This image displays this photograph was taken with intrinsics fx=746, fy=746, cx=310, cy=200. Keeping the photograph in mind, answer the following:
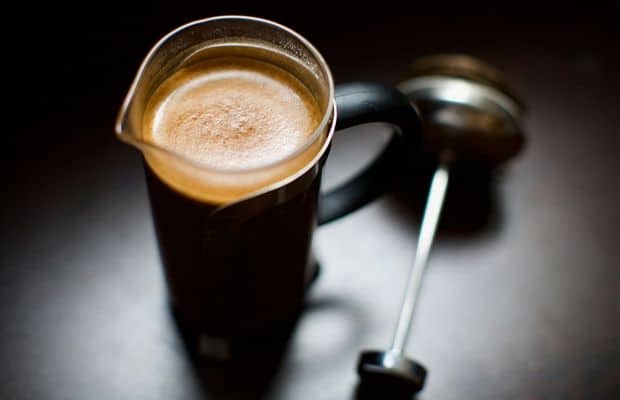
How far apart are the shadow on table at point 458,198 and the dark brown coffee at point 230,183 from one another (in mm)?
165

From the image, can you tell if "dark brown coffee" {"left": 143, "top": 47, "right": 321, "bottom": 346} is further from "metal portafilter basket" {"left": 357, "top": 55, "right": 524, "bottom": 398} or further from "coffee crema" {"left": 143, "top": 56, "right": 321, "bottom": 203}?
"metal portafilter basket" {"left": 357, "top": 55, "right": 524, "bottom": 398}

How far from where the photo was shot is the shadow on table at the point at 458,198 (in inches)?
27.2

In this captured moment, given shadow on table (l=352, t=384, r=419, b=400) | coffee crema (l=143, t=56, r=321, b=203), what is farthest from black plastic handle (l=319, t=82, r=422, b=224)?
shadow on table (l=352, t=384, r=419, b=400)

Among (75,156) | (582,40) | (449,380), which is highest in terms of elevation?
(582,40)

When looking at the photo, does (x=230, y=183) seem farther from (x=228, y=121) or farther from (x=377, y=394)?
(x=377, y=394)

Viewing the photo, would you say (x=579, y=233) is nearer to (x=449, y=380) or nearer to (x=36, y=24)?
(x=449, y=380)

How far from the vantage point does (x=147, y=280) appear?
2.10 ft

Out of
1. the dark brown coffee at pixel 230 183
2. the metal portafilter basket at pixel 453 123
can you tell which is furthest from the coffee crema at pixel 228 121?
the metal portafilter basket at pixel 453 123

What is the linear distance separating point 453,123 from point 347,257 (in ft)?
0.51

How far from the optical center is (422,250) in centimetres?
66

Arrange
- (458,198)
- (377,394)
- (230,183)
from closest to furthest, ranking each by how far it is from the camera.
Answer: (230,183), (377,394), (458,198)

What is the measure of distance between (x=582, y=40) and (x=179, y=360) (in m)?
0.54

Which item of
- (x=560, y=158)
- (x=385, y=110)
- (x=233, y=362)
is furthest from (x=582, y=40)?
(x=233, y=362)

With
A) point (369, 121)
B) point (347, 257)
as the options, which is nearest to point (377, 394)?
point (347, 257)
